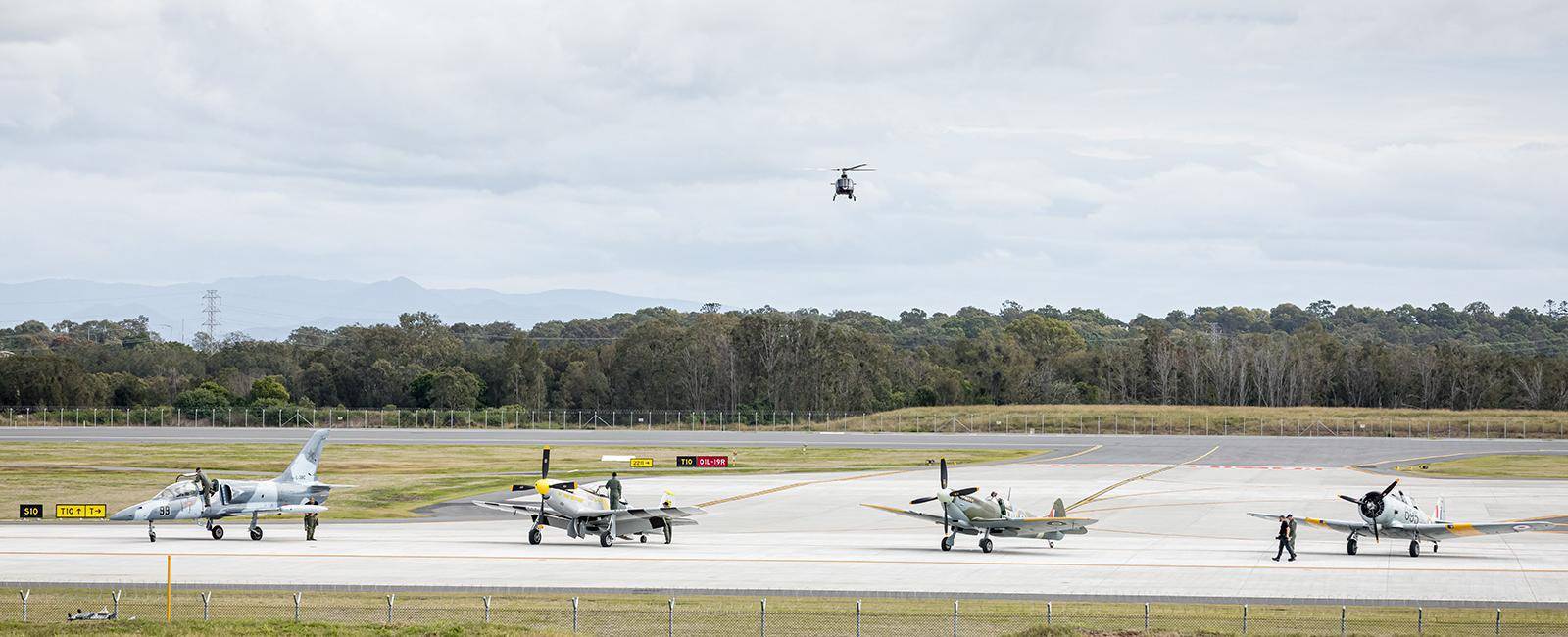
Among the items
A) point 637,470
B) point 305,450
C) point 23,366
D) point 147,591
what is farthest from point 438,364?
point 147,591

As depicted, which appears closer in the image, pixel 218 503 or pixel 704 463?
pixel 218 503

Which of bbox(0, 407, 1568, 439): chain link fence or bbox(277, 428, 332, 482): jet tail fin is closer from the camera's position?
bbox(277, 428, 332, 482): jet tail fin

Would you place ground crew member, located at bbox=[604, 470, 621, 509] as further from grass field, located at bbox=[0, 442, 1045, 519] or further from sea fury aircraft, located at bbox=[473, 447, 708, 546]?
grass field, located at bbox=[0, 442, 1045, 519]

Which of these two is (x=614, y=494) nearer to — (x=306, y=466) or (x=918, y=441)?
(x=306, y=466)

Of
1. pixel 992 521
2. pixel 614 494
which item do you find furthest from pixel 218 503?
pixel 992 521

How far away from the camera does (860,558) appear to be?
43000 millimetres

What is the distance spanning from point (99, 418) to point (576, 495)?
10725cm

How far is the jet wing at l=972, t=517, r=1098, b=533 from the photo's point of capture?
44.6 metres

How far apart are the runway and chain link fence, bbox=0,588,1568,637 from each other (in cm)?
155

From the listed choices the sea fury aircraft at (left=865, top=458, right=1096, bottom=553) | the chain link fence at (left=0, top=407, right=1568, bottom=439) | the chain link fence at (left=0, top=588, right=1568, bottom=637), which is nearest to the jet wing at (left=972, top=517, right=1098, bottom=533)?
the sea fury aircraft at (left=865, top=458, right=1096, bottom=553)

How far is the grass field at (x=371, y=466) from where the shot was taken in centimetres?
6331

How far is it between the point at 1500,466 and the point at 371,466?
65.7 m

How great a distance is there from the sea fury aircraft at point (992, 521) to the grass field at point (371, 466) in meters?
23.0

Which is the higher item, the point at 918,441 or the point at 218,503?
the point at 218,503
